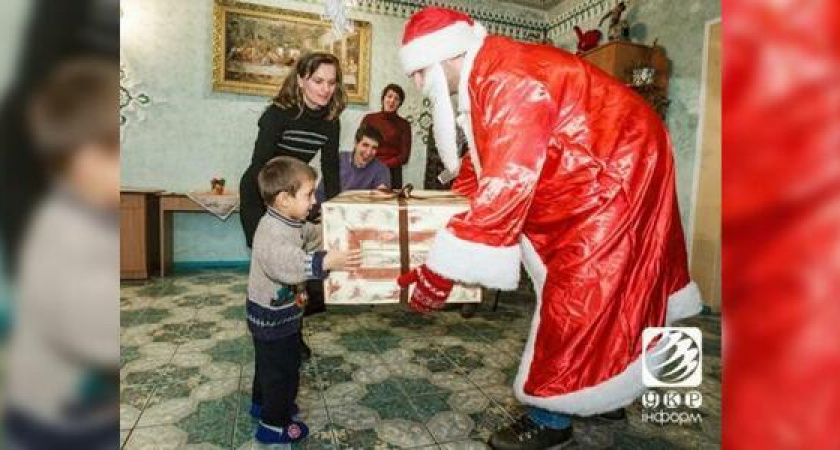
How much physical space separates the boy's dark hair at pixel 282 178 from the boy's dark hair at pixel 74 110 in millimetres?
660

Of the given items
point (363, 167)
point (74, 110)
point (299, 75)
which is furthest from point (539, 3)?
point (74, 110)

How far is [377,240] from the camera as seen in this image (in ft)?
3.33

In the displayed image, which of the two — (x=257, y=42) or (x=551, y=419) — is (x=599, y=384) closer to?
(x=551, y=419)

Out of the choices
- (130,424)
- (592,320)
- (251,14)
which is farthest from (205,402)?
(251,14)

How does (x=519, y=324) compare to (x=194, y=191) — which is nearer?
(x=519, y=324)

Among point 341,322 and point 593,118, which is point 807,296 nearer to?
point 593,118

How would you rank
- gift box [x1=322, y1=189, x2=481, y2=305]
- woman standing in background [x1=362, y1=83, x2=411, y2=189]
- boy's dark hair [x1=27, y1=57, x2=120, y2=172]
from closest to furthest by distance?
boy's dark hair [x1=27, y1=57, x2=120, y2=172]
gift box [x1=322, y1=189, x2=481, y2=305]
woman standing in background [x1=362, y1=83, x2=411, y2=189]

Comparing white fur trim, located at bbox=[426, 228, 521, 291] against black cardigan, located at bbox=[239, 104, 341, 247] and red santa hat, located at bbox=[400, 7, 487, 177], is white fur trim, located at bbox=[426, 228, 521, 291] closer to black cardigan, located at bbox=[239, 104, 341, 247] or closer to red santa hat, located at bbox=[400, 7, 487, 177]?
red santa hat, located at bbox=[400, 7, 487, 177]

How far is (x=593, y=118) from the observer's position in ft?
2.56

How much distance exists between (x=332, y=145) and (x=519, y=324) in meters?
0.96

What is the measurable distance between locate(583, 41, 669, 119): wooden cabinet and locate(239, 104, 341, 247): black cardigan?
1353mm

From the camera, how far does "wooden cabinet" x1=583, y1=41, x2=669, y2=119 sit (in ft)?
6.36

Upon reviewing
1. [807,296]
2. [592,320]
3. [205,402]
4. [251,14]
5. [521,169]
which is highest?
[251,14]

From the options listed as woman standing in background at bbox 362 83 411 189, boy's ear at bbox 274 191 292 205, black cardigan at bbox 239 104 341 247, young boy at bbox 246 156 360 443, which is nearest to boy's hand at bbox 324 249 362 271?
young boy at bbox 246 156 360 443
